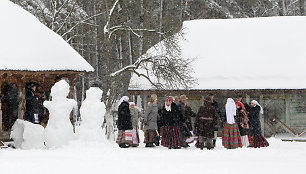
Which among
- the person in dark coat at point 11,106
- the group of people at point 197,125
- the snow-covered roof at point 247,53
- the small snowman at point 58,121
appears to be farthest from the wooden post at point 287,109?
the person in dark coat at point 11,106

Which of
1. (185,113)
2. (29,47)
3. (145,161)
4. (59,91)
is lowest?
(145,161)

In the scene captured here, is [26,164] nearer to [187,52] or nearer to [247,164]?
[247,164]

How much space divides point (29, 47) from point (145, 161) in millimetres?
7548

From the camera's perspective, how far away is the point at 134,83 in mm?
20312

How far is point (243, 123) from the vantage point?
14.6m

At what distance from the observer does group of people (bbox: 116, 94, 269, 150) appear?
559 inches

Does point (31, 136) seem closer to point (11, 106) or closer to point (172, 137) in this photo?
point (172, 137)

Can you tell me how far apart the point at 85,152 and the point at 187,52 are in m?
10.3

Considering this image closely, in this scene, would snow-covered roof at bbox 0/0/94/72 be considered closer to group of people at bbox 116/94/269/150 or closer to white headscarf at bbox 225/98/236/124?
group of people at bbox 116/94/269/150

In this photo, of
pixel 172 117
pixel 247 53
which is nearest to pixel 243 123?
A: pixel 172 117

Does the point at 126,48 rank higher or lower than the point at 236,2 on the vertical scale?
lower

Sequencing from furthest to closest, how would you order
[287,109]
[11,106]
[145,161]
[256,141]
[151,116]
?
[287,109]
[11,106]
[151,116]
[256,141]
[145,161]

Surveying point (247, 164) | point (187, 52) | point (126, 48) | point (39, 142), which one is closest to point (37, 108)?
point (39, 142)

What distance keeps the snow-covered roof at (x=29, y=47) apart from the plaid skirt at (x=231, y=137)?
18.8 feet
